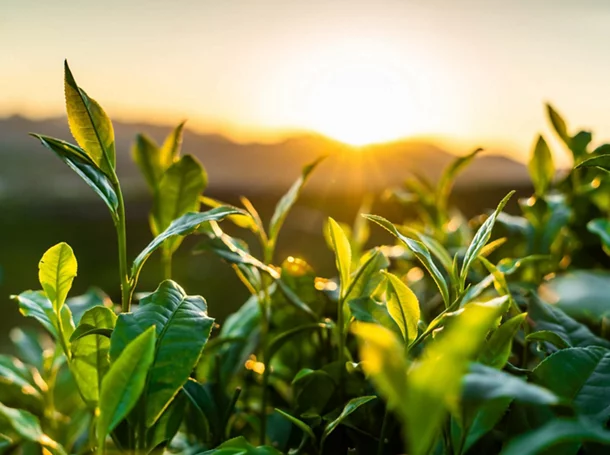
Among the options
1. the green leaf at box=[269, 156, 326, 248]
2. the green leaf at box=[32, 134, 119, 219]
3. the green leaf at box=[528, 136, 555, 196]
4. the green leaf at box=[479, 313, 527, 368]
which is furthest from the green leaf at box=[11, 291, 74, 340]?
the green leaf at box=[528, 136, 555, 196]

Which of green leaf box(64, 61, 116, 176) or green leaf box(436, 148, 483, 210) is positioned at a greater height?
green leaf box(64, 61, 116, 176)

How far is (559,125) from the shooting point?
3.31 ft

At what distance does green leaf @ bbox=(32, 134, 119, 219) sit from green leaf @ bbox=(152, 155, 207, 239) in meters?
0.15

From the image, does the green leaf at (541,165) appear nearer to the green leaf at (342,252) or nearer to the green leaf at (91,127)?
the green leaf at (342,252)

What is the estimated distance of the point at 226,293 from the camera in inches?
139

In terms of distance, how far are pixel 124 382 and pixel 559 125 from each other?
2.70ft

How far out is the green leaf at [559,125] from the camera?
1002 millimetres

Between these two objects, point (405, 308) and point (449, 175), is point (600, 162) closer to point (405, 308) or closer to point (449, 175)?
point (405, 308)

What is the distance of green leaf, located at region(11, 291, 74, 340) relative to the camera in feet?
2.00

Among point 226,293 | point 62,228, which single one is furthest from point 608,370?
point 62,228

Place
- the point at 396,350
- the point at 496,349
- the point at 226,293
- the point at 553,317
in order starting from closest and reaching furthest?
1. the point at 396,350
2. the point at 496,349
3. the point at 553,317
4. the point at 226,293

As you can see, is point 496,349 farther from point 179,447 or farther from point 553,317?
point 179,447

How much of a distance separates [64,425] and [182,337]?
465 mm

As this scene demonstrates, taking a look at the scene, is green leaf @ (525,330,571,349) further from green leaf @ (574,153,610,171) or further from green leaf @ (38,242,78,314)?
green leaf @ (38,242,78,314)
